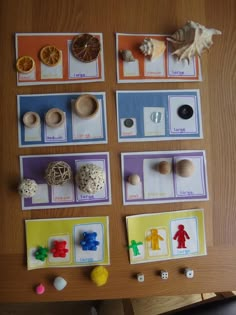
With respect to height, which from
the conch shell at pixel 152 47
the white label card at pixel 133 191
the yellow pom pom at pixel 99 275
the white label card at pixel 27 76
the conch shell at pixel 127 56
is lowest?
the yellow pom pom at pixel 99 275

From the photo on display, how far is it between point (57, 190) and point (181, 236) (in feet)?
1.05

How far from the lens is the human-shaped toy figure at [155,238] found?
0.71 meters

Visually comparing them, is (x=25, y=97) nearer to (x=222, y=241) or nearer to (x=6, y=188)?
(x=6, y=188)

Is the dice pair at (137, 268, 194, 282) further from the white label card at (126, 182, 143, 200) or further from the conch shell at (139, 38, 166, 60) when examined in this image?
the conch shell at (139, 38, 166, 60)

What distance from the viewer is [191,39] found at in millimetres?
711

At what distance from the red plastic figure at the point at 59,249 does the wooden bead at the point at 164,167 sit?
0.94 feet

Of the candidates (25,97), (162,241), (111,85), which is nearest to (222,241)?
(162,241)

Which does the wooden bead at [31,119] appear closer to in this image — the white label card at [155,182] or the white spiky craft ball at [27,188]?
the white spiky craft ball at [27,188]

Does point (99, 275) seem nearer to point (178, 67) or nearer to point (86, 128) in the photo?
point (86, 128)

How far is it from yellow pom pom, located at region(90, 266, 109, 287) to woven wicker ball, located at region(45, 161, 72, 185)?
22cm

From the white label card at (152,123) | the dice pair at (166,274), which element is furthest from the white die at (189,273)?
the white label card at (152,123)

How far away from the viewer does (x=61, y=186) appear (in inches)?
27.7

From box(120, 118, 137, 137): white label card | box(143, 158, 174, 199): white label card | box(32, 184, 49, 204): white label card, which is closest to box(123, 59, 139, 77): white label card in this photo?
box(120, 118, 137, 137): white label card

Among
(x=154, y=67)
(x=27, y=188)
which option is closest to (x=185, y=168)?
(x=154, y=67)
